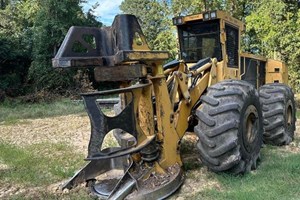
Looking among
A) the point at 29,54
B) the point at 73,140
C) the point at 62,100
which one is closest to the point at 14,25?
the point at 29,54

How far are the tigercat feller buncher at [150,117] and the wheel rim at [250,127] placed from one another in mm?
12

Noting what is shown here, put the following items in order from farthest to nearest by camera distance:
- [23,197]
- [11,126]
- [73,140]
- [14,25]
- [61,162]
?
[14,25], [11,126], [73,140], [61,162], [23,197]

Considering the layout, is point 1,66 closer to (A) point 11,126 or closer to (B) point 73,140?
(A) point 11,126

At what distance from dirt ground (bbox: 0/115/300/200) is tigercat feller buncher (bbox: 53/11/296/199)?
20 centimetres

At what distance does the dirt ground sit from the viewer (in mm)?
3977

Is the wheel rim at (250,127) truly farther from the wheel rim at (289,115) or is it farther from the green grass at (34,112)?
the green grass at (34,112)

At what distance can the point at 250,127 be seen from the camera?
4438 millimetres

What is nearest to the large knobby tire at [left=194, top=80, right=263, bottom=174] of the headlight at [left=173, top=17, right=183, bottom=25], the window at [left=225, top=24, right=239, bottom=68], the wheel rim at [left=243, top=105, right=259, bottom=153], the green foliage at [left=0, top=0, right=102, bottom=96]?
the wheel rim at [left=243, top=105, right=259, bottom=153]

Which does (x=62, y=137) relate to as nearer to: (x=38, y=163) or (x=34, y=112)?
(x=38, y=163)

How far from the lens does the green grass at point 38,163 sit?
14.9ft

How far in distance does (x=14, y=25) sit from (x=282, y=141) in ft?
66.3

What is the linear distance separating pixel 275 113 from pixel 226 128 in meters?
2.06

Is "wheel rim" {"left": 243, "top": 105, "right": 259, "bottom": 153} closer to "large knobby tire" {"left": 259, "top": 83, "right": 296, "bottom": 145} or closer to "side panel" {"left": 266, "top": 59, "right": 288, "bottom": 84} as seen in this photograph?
"large knobby tire" {"left": 259, "top": 83, "right": 296, "bottom": 145}

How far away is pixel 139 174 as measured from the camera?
3.64 meters
